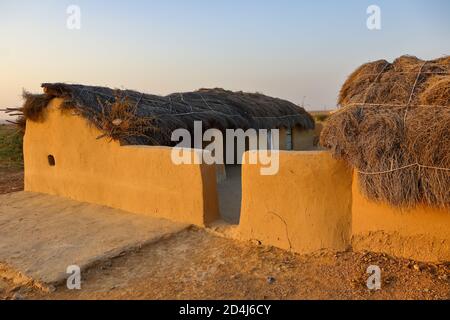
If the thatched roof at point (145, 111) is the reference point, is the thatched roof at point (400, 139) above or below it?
below

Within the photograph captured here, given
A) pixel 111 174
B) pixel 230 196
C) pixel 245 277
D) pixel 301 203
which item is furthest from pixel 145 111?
pixel 245 277

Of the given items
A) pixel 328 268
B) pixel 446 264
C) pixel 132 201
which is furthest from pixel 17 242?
pixel 446 264

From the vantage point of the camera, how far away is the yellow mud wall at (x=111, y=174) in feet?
18.1

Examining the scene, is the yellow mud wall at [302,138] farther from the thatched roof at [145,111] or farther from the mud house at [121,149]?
the mud house at [121,149]

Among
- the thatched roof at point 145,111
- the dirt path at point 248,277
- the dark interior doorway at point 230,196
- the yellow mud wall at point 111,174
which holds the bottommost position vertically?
the dirt path at point 248,277

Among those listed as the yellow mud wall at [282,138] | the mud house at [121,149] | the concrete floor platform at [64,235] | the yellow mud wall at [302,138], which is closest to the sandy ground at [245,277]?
the concrete floor platform at [64,235]

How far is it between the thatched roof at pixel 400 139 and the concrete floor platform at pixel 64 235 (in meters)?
2.72

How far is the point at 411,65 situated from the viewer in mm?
5508

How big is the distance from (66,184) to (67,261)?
3603mm

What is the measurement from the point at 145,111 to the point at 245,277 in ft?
15.3

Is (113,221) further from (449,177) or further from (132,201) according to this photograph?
(449,177)

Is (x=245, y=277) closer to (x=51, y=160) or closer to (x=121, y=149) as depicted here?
(x=121, y=149)

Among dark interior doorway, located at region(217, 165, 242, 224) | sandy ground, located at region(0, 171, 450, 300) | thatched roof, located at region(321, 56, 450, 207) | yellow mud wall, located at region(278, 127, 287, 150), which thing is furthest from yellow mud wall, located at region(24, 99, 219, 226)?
yellow mud wall, located at region(278, 127, 287, 150)

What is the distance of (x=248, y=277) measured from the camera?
4043mm
